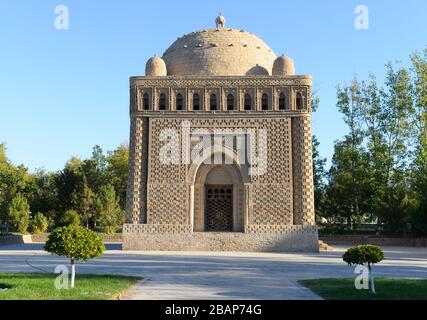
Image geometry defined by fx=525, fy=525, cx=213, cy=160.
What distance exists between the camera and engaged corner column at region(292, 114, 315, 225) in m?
26.5

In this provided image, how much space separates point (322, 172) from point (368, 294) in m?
29.5

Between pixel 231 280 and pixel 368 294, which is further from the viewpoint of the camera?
pixel 231 280

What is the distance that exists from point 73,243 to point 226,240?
588 inches

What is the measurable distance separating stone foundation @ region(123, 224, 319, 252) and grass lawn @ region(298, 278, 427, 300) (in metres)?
12.7

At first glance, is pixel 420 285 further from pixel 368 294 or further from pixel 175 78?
pixel 175 78

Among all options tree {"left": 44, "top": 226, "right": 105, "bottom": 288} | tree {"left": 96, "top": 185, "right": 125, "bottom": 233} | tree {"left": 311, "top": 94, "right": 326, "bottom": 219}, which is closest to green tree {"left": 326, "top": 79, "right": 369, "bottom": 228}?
tree {"left": 311, "top": 94, "right": 326, "bottom": 219}

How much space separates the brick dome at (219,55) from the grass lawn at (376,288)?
17.7 meters

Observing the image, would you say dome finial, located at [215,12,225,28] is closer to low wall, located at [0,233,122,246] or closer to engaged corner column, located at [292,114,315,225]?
engaged corner column, located at [292,114,315,225]

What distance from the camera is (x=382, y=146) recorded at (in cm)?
3638

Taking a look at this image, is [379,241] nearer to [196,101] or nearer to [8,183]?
[196,101]

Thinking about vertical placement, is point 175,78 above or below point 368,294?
above

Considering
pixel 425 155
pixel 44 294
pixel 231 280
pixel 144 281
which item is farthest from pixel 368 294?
pixel 425 155

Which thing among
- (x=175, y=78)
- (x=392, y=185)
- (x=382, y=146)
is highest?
(x=175, y=78)
